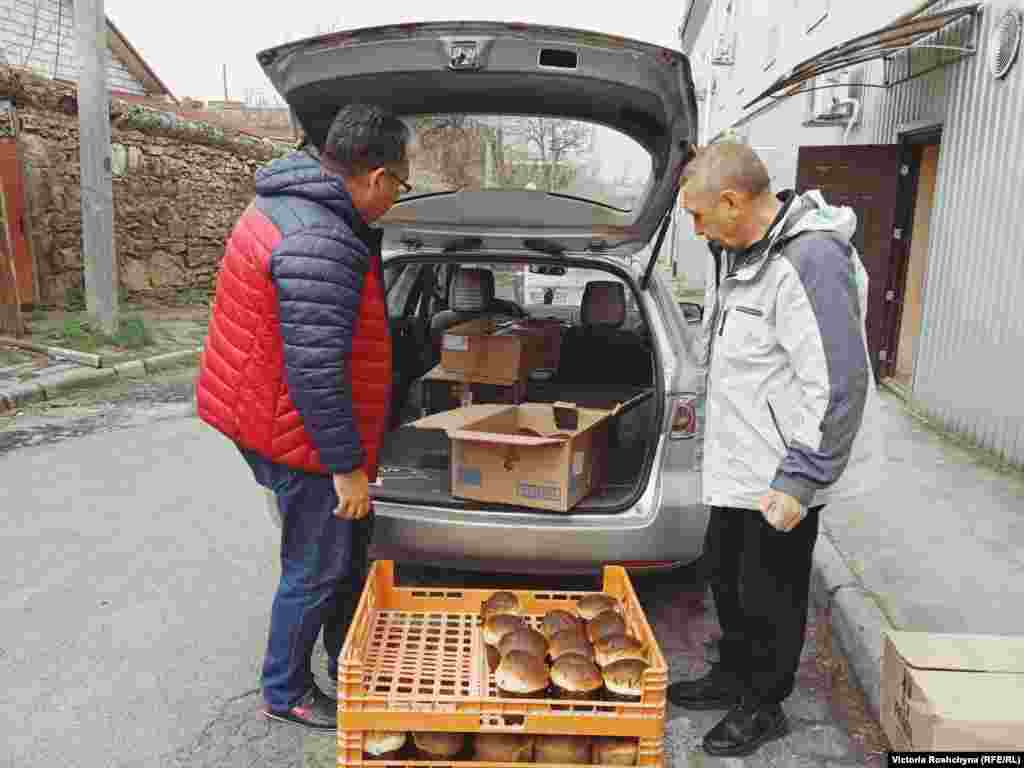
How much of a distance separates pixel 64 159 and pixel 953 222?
10.6 metres

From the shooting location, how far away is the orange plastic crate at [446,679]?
7.09 ft

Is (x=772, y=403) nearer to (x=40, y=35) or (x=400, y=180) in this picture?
(x=400, y=180)

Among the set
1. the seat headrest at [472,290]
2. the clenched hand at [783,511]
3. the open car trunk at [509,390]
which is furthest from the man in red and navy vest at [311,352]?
the seat headrest at [472,290]

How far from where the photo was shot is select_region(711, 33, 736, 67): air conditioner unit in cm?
1881

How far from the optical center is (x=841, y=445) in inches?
88.8

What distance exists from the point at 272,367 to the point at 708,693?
185cm

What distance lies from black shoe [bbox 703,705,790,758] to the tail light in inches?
39.1

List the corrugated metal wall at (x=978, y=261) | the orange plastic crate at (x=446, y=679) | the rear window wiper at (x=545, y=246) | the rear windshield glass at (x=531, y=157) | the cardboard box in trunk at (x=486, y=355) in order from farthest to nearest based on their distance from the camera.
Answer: the corrugated metal wall at (x=978, y=261) < the cardboard box in trunk at (x=486, y=355) < the rear windshield glass at (x=531, y=157) < the rear window wiper at (x=545, y=246) < the orange plastic crate at (x=446, y=679)

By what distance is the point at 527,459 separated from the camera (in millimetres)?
3213

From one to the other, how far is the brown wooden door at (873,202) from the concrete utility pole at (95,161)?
7.48 meters

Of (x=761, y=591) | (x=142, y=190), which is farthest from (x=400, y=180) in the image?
(x=142, y=190)

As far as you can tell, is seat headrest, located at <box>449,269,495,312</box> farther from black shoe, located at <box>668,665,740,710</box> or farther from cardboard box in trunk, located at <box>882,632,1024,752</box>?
cardboard box in trunk, located at <box>882,632,1024,752</box>

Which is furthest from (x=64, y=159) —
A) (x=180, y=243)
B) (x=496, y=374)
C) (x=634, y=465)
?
(x=634, y=465)

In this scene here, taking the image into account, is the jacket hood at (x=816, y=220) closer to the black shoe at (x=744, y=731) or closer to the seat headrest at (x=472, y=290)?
the black shoe at (x=744, y=731)
